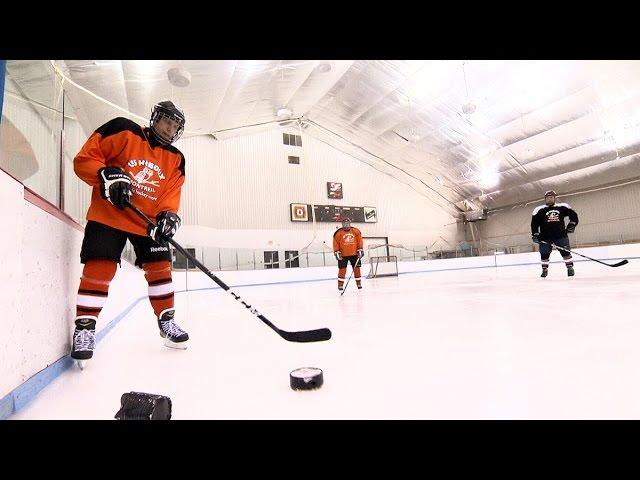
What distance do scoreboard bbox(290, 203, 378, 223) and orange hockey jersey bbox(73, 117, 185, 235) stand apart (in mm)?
10023

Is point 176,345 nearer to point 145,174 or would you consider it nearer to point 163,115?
point 145,174

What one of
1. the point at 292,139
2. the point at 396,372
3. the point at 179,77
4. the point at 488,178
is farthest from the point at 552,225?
the point at 292,139

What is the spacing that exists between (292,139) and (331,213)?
281 cm

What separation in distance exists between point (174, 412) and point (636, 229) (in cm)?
1418

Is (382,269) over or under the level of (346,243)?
under

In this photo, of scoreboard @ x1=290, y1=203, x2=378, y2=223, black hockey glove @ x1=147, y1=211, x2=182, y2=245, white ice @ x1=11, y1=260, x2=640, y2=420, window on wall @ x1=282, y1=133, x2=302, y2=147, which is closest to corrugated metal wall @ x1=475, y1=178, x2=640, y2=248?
scoreboard @ x1=290, y1=203, x2=378, y2=223

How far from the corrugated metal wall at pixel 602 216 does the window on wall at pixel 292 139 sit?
8.20 metres

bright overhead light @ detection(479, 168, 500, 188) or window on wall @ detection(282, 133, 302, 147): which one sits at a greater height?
window on wall @ detection(282, 133, 302, 147)

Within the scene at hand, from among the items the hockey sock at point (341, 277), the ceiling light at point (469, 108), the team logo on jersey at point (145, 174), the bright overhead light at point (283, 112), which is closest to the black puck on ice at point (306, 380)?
the team logo on jersey at point (145, 174)

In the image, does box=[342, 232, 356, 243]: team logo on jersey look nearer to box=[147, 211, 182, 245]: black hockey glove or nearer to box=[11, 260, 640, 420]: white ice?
box=[11, 260, 640, 420]: white ice

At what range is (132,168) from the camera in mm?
1459

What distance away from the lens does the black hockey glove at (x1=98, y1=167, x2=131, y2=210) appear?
4.07 feet
